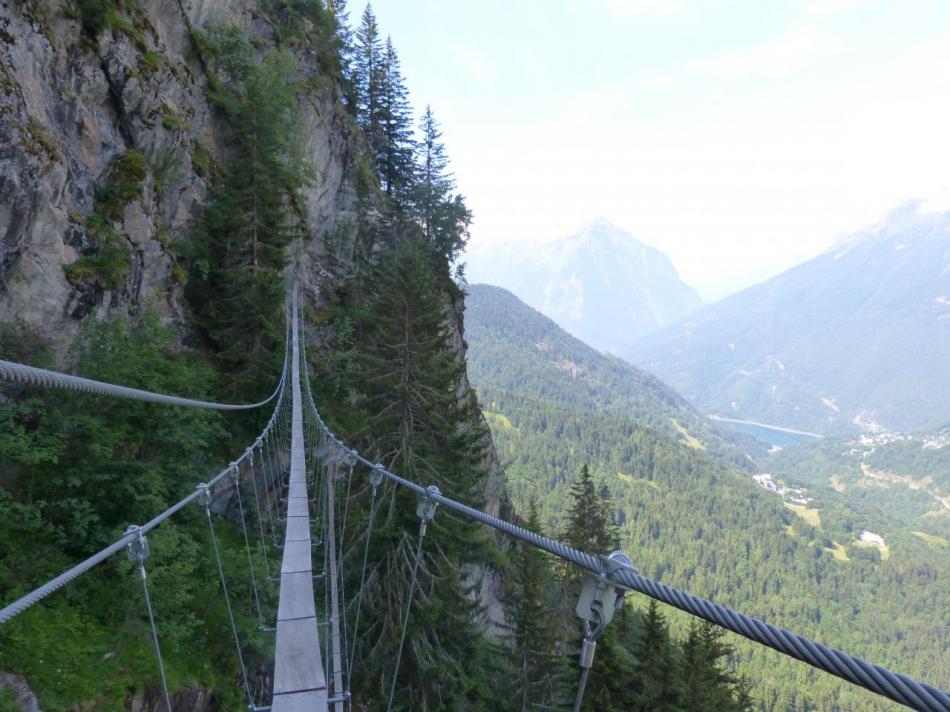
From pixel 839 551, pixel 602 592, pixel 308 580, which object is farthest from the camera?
pixel 839 551

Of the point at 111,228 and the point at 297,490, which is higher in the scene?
the point at 111,228

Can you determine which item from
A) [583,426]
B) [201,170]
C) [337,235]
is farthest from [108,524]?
[583,426]

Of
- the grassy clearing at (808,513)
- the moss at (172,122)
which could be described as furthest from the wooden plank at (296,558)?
the grassy clearing at (808,513)

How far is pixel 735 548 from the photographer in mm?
136625

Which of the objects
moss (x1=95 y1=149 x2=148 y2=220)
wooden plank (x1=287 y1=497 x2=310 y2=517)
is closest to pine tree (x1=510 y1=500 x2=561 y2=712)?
wooden plank (x1=287 y1=497 x2=310 y2=517)

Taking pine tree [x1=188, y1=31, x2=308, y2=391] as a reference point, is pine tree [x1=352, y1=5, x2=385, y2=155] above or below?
above

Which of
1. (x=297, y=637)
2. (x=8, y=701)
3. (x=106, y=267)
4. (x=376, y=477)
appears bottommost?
(x=8, y=701)

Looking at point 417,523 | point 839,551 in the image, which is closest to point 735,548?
point 839,551

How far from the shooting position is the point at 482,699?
15328 millimetres

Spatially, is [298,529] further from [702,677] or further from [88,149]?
[702,677]

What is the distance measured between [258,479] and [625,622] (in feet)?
56.2

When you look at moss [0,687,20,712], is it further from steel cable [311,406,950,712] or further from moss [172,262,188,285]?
moss [172,262,188,285]

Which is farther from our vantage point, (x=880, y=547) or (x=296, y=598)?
(x=880, y=547)

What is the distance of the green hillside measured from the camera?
11844 centimetres
